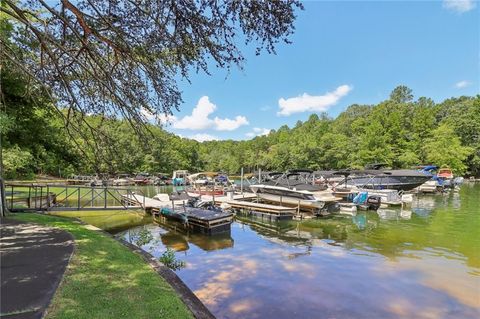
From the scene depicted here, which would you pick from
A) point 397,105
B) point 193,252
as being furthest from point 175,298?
point 397,105

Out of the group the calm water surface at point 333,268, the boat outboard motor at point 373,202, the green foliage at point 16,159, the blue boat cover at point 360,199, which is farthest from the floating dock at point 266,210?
the green foliage at point 16,159

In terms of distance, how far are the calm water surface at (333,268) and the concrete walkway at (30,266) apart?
10.6 ft

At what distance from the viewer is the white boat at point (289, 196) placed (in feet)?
62.1

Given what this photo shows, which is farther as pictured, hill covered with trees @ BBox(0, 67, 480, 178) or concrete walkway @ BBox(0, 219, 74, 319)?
hill covered with trees @ BBox(0, 67, 480, 178)

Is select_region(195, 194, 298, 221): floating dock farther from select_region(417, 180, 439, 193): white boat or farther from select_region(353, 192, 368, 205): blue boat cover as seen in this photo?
select_region(417, 180, 439, 193): white boat

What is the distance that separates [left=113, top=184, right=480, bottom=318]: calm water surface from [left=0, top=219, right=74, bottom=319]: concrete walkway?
3.23 meters

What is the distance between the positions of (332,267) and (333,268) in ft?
0.31

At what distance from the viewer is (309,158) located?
65.9 m

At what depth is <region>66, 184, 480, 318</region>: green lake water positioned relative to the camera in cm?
693

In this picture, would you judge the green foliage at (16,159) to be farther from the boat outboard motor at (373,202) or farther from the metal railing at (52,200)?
the boat outboard motor at (373,202)

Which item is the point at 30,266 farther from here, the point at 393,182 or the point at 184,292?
the point at 393,182

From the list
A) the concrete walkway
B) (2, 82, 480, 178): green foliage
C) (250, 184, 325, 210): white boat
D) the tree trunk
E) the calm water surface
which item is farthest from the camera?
(250, 184, 325, 210): white boat

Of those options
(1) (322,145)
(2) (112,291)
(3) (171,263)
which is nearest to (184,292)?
(2) (112,291)

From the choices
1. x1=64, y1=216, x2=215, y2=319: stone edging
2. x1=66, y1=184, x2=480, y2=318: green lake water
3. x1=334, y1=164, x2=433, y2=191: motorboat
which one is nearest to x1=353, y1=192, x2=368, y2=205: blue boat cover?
x1=66, y1=184, x2=480, y2=318: green lake water
